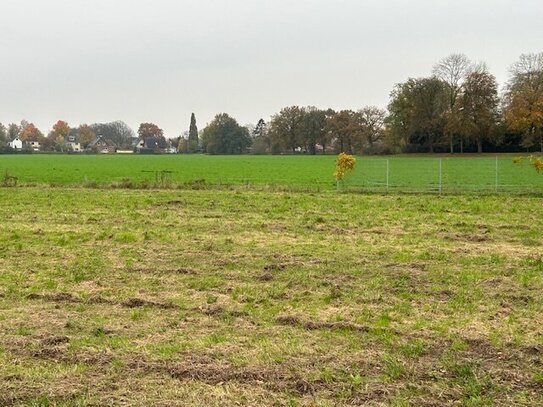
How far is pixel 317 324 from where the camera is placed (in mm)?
6336

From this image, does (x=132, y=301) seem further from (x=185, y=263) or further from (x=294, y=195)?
(x=294, y=195)

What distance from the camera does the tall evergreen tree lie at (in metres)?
150

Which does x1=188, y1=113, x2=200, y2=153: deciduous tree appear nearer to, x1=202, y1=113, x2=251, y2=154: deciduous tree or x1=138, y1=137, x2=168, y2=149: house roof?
x1=138, y1=137, x2=168, y2=149: house roof

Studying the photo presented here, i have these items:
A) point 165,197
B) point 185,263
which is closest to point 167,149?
point 165,197

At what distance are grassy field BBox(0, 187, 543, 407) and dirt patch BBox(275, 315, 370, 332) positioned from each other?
3 cm

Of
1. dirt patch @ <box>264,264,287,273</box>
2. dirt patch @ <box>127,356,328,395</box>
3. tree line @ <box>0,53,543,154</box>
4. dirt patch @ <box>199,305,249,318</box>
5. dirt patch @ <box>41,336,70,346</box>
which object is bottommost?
dirt patch @ <box>127,356,328,395</box>

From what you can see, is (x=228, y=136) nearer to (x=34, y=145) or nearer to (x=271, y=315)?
(x=34, y=145)

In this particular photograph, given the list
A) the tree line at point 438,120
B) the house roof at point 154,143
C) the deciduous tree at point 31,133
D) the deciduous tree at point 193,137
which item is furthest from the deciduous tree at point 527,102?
the deciduous tree at point 31,133

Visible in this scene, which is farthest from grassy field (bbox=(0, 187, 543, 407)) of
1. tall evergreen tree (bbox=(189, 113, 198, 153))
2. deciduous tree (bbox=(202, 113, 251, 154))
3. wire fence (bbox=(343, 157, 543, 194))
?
tall evergreen tree (bbox=(189, 113, 198, 153))

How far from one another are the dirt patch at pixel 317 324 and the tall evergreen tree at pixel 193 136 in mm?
143153

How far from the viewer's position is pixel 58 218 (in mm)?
16312

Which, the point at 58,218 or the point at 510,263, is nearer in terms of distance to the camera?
the point at 510,263

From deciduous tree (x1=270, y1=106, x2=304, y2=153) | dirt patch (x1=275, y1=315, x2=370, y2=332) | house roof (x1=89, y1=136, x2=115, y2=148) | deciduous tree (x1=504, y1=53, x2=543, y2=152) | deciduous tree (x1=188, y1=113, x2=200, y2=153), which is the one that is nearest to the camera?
dirt patch (x1=275, y1=315, x2=370, y2=332)

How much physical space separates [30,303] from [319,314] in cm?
391
